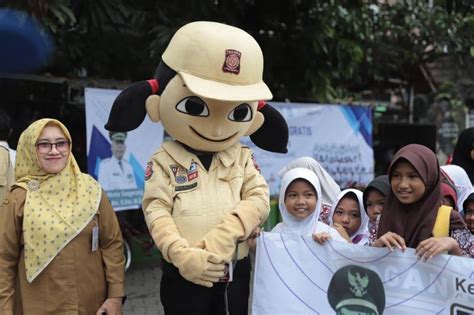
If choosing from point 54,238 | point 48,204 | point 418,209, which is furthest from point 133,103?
point 418,209

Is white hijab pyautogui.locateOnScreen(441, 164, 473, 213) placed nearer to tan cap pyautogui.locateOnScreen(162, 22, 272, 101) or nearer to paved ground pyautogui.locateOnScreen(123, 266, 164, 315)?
tan cap pyautogui.locateOnScreen(162, 22, 272, 101)

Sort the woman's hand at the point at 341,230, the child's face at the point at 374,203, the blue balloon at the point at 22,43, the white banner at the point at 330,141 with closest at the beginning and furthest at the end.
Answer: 1. the woman's hand at the point at 341,230
2. the child's face at the point at 374,203
3. the blue balloon at the point at 22,43
4. the white banner at the point at 330,141

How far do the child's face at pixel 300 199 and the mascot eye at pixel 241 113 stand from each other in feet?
1.64

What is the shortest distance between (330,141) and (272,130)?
4789 millimetres

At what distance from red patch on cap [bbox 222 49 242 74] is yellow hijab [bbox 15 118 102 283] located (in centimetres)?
87

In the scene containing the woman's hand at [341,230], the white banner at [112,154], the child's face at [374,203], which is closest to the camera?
the woman's hand at [341,230]

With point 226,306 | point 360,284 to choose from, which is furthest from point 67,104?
point 360,284

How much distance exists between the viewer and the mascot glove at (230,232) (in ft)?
9.92

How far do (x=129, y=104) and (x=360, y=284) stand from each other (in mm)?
1477

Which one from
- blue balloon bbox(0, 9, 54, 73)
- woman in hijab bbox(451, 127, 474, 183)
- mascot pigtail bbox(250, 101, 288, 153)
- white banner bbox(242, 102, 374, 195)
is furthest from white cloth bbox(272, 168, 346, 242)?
white banner bbox(242, 102, 374, 195)

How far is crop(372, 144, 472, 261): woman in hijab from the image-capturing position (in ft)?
9.66

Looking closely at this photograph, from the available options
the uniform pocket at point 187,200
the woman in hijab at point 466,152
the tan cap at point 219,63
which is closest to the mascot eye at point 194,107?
the tan cap at point 219,63

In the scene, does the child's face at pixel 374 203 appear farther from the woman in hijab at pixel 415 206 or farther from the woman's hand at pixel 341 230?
the woman in hijab at pixel 415 206

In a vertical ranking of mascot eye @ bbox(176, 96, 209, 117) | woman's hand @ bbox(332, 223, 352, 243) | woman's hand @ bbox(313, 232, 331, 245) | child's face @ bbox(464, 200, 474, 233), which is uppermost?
mascot eye @ bbox(176, 96, 209, 117)
